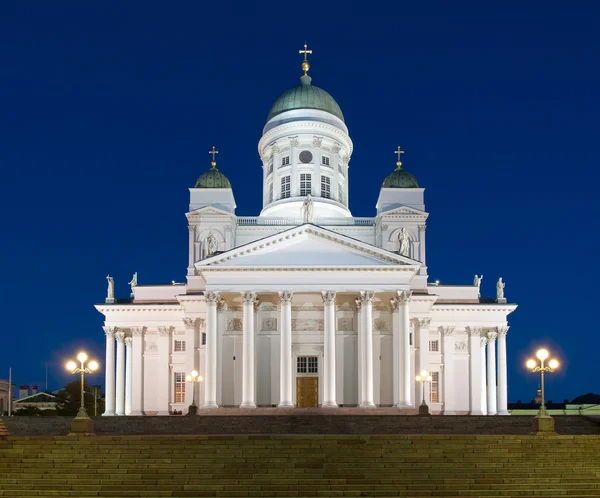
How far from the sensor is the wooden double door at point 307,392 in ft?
178

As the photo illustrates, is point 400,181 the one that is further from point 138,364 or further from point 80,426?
point 80,426

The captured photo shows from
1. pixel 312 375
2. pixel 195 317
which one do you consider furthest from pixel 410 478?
pixel 195 317

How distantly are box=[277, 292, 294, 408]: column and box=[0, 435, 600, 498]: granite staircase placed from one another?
20641 mm

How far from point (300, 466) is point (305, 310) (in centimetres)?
2812

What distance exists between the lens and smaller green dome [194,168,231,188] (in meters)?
62.8

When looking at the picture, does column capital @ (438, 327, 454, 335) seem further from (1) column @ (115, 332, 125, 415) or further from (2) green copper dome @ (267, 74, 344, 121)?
(1) column @ (115, 332, 125, 415)

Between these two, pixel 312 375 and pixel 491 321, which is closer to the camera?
pixel 312 375

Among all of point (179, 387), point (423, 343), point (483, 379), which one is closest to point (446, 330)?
point (483, 379)

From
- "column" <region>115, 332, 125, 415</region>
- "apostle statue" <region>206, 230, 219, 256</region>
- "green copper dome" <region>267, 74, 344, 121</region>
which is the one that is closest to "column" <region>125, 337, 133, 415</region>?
"column" <region>115, 332, 125, 415</region>

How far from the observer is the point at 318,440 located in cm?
2898

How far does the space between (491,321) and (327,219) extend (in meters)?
14.6

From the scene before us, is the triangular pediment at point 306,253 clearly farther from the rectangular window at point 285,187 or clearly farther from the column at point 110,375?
the rectangular window at point 285,187

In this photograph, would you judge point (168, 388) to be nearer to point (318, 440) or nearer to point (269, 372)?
point (269, 372)

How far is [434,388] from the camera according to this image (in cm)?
6116
